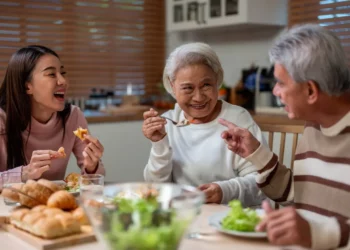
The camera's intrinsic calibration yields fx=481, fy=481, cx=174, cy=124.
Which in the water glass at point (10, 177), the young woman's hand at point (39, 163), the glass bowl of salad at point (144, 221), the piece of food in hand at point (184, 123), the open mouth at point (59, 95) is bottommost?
the water glass at point (10, 177)

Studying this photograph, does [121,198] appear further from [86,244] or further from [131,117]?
[131,117]

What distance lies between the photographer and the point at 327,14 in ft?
10.8

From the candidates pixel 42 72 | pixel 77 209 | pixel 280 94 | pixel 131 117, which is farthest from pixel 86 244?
pixel 131 117

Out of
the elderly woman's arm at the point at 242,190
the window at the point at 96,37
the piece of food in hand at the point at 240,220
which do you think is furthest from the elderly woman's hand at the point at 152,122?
the window at the point at 96,37

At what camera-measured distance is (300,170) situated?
1.50 m

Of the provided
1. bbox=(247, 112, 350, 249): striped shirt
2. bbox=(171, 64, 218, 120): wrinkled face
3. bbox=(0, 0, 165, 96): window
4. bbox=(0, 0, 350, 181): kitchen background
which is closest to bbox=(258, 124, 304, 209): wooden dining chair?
bbox=(171, 64, 218, 120): wrinkled face

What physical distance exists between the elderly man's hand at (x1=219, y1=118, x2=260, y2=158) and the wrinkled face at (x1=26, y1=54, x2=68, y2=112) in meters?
0.86

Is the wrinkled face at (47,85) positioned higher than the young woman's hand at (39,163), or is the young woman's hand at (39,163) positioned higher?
the wrinkled face at (47,85)

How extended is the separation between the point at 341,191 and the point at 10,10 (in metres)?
2.93

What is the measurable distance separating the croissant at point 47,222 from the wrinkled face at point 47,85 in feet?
2.93

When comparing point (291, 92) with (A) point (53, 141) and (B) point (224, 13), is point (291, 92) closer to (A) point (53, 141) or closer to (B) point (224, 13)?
(A) point (53, 141)

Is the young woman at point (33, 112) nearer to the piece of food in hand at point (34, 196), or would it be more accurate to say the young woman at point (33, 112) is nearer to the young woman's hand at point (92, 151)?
the young woman's hand at point (92, 151)

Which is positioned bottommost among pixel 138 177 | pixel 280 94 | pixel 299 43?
pixel 138 177

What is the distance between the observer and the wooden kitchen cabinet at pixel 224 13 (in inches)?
137
